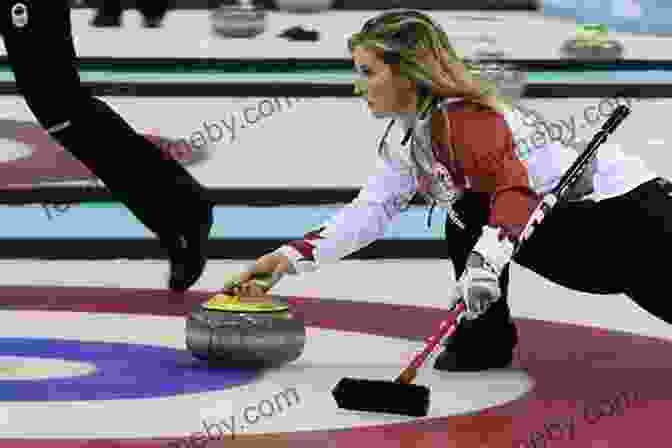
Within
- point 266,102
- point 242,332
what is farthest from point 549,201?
point 266,102

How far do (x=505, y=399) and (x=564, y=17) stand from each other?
492 inches

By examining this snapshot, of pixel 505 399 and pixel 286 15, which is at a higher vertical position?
pixel 505 399

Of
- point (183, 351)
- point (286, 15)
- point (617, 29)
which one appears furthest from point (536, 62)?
point (183, 351)

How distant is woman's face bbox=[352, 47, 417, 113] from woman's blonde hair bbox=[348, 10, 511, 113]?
13mm

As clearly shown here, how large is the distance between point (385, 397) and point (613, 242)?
600 mm

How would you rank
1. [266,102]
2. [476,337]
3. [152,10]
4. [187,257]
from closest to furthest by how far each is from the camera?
[476,337], [187,257], [266,102], [152,10]

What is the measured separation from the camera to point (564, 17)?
15680mm

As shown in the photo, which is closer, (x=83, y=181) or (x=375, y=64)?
(x=375, y=64)

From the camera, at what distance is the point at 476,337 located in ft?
12.3

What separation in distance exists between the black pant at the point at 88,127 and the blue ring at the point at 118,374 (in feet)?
2.52

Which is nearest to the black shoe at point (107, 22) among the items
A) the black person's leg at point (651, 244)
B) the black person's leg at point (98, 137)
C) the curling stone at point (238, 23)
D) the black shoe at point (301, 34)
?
the curling stone at point (238, 23)

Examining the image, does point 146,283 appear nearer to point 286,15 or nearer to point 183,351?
point 183,351

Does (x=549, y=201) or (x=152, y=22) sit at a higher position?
(x=549, y=201)

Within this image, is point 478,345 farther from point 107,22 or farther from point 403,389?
point 107,22
